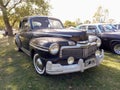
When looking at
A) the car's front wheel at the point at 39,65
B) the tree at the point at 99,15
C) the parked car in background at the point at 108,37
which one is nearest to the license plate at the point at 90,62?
the car's front wheel at the point at 39,65

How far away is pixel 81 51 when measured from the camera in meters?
4.50

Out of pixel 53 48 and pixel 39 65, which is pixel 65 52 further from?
pixel 39 65

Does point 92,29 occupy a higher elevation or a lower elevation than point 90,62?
higher

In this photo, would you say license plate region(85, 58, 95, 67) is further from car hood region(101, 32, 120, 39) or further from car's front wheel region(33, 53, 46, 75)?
car hood region(101, 32, 120, 39)

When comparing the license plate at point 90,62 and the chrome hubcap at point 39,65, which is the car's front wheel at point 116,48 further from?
the chrome hubcap at point 39,65

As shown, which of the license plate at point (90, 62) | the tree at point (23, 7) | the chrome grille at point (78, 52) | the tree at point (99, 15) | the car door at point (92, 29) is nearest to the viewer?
the chrome grille at point (78, 52)

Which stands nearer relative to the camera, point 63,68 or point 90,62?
point 63,68

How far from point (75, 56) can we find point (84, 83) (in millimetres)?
807

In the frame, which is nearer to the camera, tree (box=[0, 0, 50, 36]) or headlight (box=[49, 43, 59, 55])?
headlight (box=[49, 43, 59, 55])

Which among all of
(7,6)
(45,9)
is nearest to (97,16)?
(45,9)

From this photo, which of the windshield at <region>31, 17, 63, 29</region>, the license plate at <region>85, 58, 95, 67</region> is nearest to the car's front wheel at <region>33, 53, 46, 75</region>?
the license plate at <region>85, 58, 95, 67</region>

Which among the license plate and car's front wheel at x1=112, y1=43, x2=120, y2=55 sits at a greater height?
the license plate

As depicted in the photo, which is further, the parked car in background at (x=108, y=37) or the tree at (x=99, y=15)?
the tree at (x=99, y=15)

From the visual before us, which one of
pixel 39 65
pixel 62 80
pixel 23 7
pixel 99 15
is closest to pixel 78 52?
pixel 62 80
